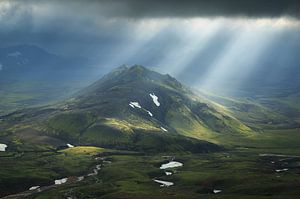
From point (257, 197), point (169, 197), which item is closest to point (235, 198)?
point (257, 197)

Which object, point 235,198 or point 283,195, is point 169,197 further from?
point 283,195

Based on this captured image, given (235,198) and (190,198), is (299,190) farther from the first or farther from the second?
(190,198)

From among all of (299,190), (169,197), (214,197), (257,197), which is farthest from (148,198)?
(299,190)

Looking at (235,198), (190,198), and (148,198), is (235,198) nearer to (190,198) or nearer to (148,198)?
(190,198)

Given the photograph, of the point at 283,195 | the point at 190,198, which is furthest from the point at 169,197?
the point at 283,195

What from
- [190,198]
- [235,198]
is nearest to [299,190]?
[235,198]

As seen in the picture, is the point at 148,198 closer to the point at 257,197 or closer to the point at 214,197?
the point at 214,197
